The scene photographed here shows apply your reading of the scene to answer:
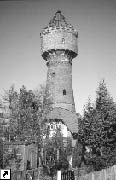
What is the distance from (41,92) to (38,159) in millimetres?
7460

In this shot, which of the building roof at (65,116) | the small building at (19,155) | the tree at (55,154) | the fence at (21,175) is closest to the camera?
the fence at (21,175)

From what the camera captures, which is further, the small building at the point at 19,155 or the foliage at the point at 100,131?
the small building at the point at 19,155

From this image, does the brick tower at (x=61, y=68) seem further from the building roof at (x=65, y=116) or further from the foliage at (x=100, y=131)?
the foliage at (x=100, y=131)

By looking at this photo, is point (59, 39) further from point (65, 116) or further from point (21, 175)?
point (21, 175)

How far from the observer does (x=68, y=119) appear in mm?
40062

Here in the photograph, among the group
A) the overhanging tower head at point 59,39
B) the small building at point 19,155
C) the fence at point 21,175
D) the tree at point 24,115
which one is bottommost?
the fence at point 21,175

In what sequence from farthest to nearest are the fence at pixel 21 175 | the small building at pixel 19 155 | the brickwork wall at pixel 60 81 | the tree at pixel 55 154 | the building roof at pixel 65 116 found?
1. the brickwork wall at pixel 60 81
2. the building roof at pixel 65 116
3. the tree at pixel 55 154
4. the small building at pixel 19 155
5. the fence at pixel 21 175

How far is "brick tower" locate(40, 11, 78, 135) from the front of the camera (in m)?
39.3

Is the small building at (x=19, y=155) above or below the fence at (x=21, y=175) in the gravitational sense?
above

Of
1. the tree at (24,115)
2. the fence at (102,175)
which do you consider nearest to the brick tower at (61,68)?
the tree at (24,115)

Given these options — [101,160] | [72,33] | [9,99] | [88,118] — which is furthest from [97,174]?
[72,33]

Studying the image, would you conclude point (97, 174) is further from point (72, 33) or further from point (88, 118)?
point (72, 33)

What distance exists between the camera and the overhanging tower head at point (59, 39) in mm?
39812

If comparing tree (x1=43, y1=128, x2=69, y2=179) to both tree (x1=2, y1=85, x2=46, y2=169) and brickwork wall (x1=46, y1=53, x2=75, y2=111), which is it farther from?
brickwork wall (x1=46, y1=53, x2=75, y2=111)
